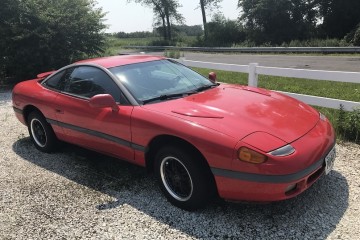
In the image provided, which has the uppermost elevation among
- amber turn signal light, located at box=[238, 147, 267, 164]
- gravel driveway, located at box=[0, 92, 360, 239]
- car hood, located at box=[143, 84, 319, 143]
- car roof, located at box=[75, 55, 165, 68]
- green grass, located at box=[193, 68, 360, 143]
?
car roof, located at box=[75, 55, 165, 68]

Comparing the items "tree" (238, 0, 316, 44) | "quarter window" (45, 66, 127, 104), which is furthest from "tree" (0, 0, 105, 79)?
"tree" (238, 0, 316, 44)

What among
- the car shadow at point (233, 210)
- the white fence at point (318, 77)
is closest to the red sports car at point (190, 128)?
the car shadow at point (233, 210)

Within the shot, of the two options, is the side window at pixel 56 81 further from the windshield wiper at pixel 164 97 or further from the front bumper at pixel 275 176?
the front bumper at pixel 275 176

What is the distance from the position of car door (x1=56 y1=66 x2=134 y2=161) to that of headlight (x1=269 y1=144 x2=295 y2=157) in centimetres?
154

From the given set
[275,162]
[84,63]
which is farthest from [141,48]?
[275,162]

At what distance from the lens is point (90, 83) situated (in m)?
4.42

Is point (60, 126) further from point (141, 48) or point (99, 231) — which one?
point (141, 48)

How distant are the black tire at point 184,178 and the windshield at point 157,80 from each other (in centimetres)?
73

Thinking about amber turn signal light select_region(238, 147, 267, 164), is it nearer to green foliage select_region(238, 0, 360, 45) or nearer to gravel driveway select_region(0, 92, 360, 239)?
gravel driveway select_region(0, 92, 360, 239)

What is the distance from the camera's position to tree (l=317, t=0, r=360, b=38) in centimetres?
3091

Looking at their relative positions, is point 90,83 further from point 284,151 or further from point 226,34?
point 226,34

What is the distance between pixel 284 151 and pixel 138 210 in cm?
154

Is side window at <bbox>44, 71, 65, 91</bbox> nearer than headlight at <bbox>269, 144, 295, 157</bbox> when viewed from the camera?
No

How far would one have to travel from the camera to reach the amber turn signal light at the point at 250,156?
2941 millimetres
